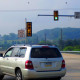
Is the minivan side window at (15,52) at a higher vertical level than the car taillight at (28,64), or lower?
higher

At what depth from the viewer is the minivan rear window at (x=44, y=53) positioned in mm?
11555

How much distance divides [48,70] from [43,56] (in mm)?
574

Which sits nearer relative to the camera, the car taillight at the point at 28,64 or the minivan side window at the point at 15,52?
the car taillight at the point at 28,64

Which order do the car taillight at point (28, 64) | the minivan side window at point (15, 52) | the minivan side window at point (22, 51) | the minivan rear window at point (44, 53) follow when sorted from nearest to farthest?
1. the car taillight at point (28, 64)
2. the minivan rear window at point (44, 53)
3. the minivan side window at point (22, 51)
4. the minivan side window at point (15, 52)

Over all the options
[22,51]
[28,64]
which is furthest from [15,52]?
[28,64]

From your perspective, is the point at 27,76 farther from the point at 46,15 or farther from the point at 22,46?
the point at 46,15

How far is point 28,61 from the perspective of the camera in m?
11.3

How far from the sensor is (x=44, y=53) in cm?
1168

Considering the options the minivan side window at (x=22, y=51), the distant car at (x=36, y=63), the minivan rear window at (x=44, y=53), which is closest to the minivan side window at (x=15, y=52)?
the distant car at (x=36, y=63)

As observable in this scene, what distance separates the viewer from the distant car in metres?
11.3

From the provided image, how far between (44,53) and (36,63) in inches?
22.8

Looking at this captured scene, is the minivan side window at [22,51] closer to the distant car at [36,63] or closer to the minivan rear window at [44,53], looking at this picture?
the distant car at [36,63]

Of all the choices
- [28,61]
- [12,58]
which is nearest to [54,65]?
[28,61]

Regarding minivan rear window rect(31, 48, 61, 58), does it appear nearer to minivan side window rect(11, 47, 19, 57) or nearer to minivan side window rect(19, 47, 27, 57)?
minivan side window rect(19, 47, 27, 57)
